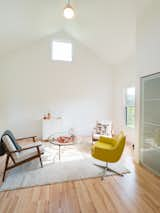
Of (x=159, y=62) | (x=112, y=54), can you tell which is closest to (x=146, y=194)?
(x=159, y=62)

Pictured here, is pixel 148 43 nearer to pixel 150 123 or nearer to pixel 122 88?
pixel 150 123

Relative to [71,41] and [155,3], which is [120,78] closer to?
[71,41]

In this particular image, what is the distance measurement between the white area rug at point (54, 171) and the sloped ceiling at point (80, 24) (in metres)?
3.61

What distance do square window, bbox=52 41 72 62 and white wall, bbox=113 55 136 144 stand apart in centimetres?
208

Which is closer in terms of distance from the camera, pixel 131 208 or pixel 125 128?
pixel 131 208

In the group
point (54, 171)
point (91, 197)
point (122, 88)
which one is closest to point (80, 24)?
point (122, 88)

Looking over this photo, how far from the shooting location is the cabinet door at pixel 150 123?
291 cm

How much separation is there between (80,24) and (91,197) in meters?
4.73

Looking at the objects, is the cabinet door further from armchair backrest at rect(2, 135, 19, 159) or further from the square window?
the square window

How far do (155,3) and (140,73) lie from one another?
1.36 m

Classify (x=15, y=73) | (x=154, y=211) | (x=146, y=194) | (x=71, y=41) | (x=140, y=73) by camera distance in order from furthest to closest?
(x=71, y=41) → (x=15, y=73) → (x=140, y=73) → (x=146, y=194) → (x=154, y=211)

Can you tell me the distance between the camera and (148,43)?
120 inches

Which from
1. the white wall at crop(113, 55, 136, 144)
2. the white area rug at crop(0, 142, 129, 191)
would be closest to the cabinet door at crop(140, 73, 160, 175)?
the white area rug at crop(0, 142, 129, 191)

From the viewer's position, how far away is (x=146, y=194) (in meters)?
2.29
